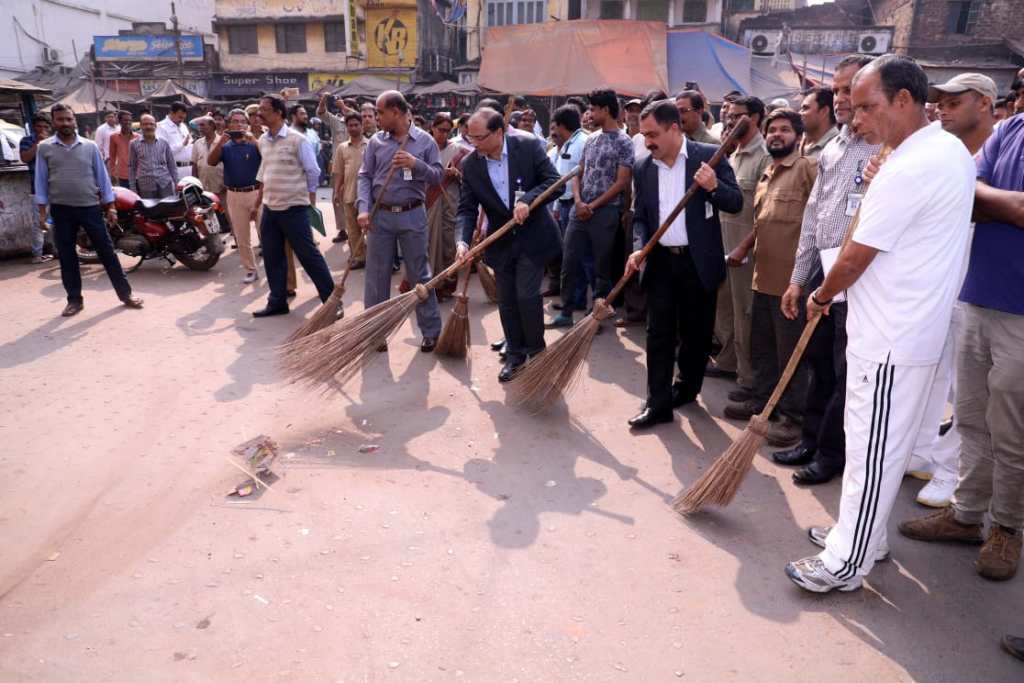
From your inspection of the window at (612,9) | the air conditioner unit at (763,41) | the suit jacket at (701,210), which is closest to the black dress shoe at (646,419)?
the suit jacket at (701,210)

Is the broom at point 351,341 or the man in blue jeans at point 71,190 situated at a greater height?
the man in blue jeans at point 71,190

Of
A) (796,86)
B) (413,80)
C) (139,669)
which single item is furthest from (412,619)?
(413,80)

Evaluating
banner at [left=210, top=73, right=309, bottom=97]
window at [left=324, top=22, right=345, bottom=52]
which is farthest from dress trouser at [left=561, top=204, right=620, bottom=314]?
window at [left=324, top=22, right=345, bottom=52]

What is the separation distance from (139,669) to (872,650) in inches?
98.9

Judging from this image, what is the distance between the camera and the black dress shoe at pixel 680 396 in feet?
14.4

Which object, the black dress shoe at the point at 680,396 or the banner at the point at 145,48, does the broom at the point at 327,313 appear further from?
the banner at the point at 145,48

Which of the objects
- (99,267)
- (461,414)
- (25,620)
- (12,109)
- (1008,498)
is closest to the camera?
(25,620)

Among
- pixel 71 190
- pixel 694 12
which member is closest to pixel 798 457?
pixel 71 190

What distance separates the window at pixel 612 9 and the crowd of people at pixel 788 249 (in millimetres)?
21542

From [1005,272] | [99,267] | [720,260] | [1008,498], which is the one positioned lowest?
[99,267]

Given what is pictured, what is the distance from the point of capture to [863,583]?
105 inches

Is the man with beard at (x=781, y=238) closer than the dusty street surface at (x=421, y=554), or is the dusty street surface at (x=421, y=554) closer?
the dusty street surface at (x=421, y=554)

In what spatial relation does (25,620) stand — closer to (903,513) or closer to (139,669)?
(139,669)

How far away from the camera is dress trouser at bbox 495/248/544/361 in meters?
4.56
